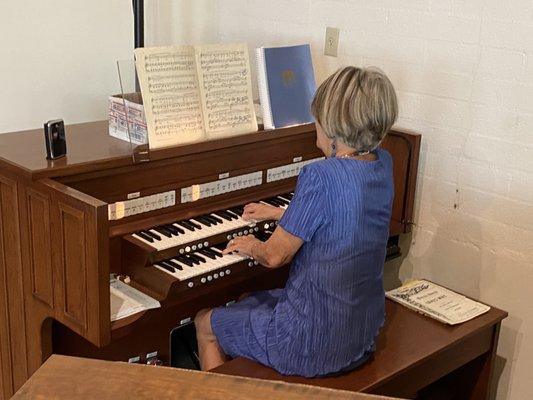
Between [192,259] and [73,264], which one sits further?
[192,259]

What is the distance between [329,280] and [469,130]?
0.94 m

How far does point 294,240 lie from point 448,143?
3.17 feet

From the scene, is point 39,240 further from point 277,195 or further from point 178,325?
point 277,195

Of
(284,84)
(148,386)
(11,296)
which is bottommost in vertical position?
(11,296)

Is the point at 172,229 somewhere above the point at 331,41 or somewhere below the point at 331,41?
below

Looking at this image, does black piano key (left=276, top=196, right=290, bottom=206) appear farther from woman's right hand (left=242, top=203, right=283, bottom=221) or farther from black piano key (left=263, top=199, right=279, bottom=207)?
woman's right hand (left=242, top=203, right=283, bottom=221)

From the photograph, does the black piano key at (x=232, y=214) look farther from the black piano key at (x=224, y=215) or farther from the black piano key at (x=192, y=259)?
the black piano key at (x=192, y=259)

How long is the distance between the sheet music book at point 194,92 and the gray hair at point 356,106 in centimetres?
44

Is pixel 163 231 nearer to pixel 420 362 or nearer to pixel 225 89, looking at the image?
pixel 225 89

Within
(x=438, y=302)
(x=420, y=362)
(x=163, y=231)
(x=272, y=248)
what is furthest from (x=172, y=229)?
(x=438, y=302)

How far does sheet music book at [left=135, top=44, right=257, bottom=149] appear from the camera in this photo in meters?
2.24

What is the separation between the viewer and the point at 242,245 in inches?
87.8

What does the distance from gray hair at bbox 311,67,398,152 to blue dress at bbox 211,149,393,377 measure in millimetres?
77

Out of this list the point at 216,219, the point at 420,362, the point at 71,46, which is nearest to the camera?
the point at 420,362
